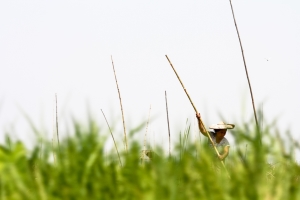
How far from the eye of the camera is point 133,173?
1.71 meters

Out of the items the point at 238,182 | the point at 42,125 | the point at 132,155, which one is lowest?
the point at 238,182

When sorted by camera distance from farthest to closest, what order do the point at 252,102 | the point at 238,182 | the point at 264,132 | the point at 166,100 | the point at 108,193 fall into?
the point at 166,100 → the point at 252,102 → the point at 264,132 → the point at 108,193 → the point at 238,182

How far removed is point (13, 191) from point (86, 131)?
278mm

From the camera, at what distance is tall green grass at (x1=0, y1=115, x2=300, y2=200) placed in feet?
5.11

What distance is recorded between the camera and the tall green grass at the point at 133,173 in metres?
1.56

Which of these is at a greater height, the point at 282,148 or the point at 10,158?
the point at 10,158

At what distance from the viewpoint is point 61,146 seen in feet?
5.87

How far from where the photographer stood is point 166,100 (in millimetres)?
4305

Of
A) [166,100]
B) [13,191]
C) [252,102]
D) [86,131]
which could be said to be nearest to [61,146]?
[86,131]

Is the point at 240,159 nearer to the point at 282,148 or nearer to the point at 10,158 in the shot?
A: the point at 282,148

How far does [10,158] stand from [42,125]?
15cm

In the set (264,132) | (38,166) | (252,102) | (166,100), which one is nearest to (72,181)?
(38,166)

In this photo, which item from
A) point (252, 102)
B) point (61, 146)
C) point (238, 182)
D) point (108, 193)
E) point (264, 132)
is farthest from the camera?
point (252, 102)

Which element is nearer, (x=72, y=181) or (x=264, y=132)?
(x=72, y=181)
